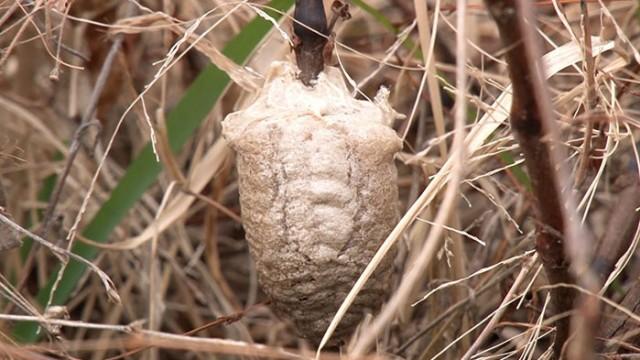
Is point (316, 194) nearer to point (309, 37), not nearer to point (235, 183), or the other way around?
point (309, 37)

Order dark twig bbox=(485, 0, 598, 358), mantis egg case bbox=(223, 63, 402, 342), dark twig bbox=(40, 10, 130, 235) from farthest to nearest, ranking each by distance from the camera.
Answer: dark twig bbox=(40, 10, 130, 235)
mantis egg case bbox=(223, 63, 402, 342)
dark twig bbox=(485, 0, 598, 358)

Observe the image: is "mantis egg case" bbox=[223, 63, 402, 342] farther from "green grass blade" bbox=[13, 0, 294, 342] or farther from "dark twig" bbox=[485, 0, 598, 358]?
"green grass blade" bbox=[13, 0, 294, 342]

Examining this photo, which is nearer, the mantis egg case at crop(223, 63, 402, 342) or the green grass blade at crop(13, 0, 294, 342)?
the mantis egg case at crop(223, 63, 402, 342)

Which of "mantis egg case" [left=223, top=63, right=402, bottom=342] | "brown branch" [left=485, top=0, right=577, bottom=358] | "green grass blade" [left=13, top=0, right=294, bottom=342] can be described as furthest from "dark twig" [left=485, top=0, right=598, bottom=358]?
"green grass blade" [left=13, top=0, right=294, bottom=342]

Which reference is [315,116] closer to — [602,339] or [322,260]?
[322,260]

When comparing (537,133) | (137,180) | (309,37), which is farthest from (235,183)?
(537,133)

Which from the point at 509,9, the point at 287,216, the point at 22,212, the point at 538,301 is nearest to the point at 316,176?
the point at 287,216

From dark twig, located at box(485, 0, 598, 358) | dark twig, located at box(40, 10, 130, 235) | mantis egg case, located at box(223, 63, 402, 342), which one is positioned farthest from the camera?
dark twig, located at box(40, 10, 130, 235)

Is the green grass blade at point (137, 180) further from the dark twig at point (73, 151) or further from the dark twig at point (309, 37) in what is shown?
the dark twig at point (309, 37)
